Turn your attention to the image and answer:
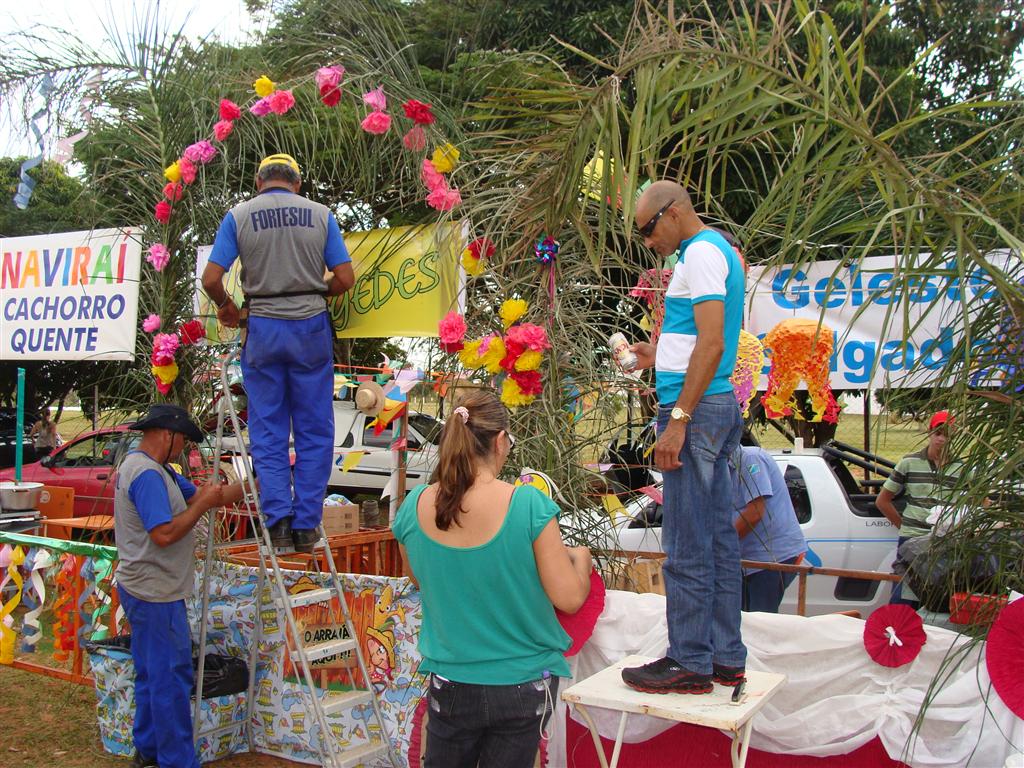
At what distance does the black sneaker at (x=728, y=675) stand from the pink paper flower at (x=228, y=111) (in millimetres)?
4109

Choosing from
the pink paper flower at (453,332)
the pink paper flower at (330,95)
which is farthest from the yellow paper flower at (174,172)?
the pink paper flower at (453,332)

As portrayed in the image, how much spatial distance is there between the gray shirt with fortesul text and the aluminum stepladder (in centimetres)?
18

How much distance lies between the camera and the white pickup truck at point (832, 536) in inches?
271

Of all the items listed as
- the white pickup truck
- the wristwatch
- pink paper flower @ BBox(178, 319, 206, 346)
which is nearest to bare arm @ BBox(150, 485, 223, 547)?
pink paper flower @ BBox(178, 319, 206, 346)

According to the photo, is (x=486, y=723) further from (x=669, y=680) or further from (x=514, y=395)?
(x=514, y=395)

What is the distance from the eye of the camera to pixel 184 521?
4562 millimetres

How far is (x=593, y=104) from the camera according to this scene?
10.8 ft

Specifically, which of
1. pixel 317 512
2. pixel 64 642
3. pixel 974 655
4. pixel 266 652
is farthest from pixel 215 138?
pixel 974 655

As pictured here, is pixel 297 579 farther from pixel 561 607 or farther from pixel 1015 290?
pixel 1015 290

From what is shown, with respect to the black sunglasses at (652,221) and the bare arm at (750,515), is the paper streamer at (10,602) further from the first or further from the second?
the black sunglasses at (652,221)

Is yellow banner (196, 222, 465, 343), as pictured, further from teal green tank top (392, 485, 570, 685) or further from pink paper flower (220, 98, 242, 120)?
teal green tank top (392, 485, 570, 685)

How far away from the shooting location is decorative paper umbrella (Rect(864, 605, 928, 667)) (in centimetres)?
351

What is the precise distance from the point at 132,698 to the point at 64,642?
63.9 inches

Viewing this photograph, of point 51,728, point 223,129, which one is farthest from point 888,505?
point 51,728
